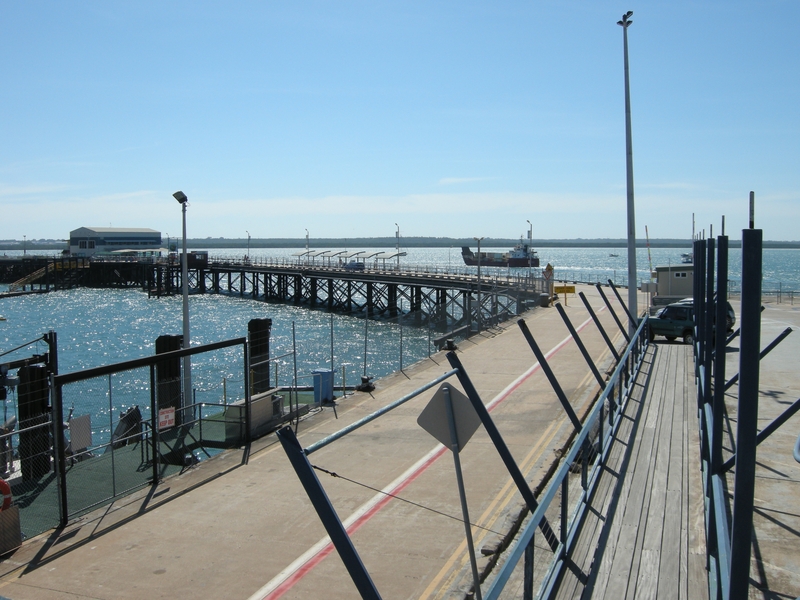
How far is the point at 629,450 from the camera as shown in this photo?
11.5m

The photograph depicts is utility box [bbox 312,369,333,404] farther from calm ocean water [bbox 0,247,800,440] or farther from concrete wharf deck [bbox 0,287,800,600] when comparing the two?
calm ocean water [bbox 0,247,800,440]

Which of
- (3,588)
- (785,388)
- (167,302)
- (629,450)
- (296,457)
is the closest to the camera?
(296,457)

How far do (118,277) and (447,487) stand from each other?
108052mm

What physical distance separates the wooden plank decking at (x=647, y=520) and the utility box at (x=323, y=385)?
23.7 feet

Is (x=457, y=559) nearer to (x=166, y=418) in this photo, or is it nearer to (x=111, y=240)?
(x=166, y=418)

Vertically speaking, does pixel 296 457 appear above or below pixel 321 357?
above

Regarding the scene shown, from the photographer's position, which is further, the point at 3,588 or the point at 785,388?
the point at 785,388

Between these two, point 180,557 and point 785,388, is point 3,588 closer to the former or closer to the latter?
point 180,557

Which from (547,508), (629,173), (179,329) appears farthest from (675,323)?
(179,329)

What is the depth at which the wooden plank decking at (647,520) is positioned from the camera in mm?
7066

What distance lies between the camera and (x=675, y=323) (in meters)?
25.2

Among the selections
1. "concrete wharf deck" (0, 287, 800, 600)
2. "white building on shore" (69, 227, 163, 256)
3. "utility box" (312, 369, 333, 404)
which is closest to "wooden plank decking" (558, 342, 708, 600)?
"concrete wharf deck" (0, 287, 800, 600)

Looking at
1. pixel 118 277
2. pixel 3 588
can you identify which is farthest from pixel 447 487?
pixel 118 277

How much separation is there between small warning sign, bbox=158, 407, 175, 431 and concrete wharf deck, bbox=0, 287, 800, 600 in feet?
3.27
